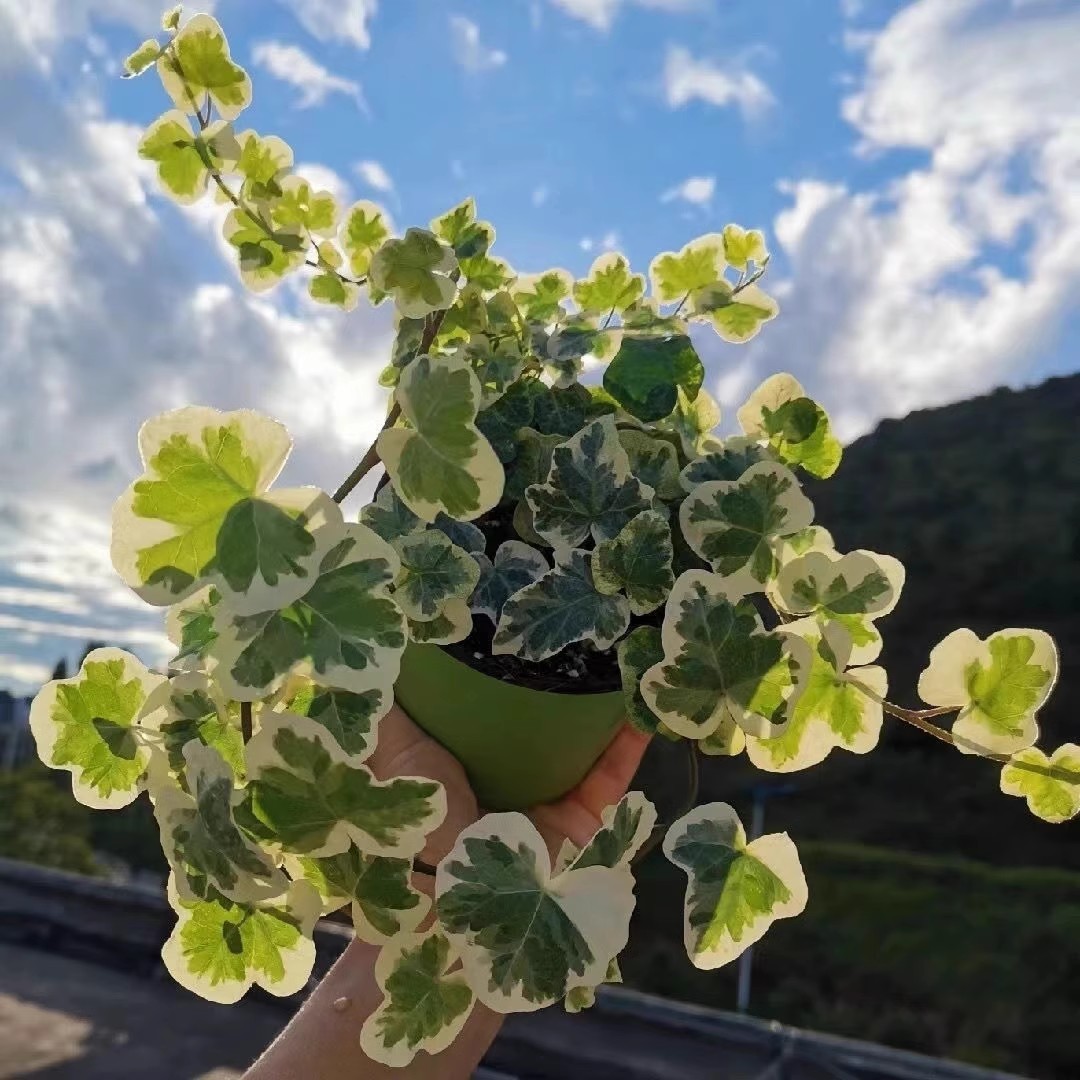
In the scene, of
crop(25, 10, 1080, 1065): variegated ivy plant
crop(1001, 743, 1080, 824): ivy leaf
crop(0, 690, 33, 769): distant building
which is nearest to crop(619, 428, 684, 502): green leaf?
crop(25, 10, 1080, 1065): variegated ivy plant

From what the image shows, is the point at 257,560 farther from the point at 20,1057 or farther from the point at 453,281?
the point at 20,1057

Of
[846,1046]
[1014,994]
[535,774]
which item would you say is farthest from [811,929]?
[535,774]

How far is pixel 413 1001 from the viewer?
36 cm

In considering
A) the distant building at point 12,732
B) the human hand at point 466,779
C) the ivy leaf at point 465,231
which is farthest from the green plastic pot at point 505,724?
the distant building at point 12,732

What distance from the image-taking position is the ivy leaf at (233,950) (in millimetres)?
372

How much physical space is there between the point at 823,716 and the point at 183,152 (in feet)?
1.49

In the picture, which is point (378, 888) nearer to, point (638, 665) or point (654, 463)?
point (638, 665)

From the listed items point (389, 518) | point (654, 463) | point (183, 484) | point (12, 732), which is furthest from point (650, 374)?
point (12, 732)

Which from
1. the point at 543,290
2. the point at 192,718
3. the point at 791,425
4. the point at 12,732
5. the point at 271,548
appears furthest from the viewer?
the point at 12,732

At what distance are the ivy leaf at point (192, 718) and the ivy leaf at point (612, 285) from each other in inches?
13.8

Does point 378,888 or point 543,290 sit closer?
point 378,888

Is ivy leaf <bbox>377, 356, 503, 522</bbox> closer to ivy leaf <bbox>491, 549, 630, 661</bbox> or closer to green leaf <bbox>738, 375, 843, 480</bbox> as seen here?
ivy leaf <bbox>491, 549, 630, 661</bbox>

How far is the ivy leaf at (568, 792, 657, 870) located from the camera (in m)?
0.33

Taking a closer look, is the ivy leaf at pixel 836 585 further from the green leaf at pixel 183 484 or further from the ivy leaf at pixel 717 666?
the green leaf at pixel 183 484
